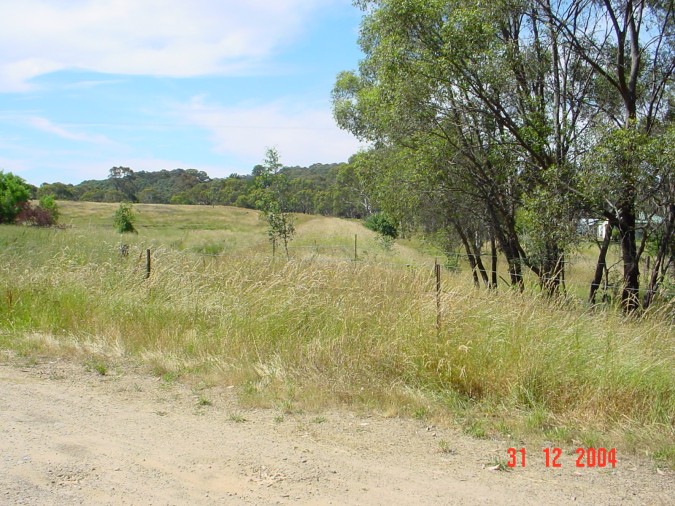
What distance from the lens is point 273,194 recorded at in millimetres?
26125

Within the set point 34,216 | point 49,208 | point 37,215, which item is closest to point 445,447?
point 34,216

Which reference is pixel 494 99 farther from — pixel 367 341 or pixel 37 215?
pixel 37 215

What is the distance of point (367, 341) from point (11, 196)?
41590 millimetres

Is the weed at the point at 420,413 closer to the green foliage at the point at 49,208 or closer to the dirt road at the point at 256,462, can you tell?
the dirt road at the point at 256,462

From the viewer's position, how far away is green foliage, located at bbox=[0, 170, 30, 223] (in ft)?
134

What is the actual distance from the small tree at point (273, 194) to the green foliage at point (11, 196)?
2368 cm

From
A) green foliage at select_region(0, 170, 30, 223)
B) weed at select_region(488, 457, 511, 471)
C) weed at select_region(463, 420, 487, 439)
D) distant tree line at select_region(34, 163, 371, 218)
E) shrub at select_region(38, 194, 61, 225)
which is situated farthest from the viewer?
distant tree line at select_region(34, 163, 371, 218)

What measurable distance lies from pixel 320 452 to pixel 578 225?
953 cm
